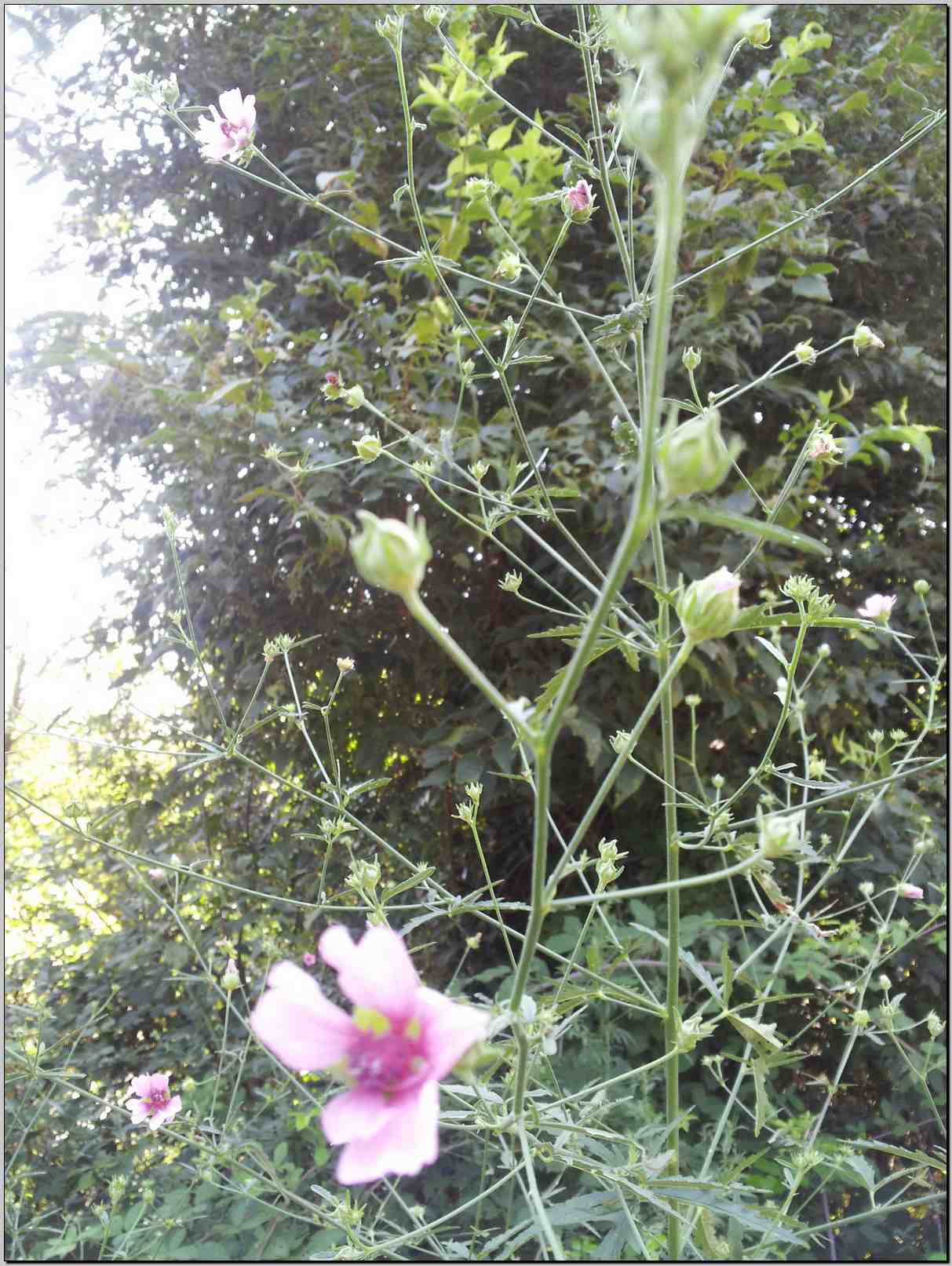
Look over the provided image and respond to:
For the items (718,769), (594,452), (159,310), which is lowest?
(718,769)

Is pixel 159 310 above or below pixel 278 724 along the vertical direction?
above

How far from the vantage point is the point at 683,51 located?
390mm

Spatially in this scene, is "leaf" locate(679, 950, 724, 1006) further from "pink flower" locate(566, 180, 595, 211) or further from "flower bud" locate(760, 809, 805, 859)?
"pink flower" locate(566, 180, 595, 211)

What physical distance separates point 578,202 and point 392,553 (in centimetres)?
82

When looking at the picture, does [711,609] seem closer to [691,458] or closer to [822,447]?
[691,458]

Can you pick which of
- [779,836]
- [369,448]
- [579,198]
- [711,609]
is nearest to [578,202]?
[579,198]

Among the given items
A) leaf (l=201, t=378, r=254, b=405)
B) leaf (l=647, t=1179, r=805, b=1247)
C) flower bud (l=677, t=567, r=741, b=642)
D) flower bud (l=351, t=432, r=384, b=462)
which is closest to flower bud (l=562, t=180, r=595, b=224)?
flower bud (l=351, t=432, r=384, b=462)

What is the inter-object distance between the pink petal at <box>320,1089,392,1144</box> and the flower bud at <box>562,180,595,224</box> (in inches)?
39.7

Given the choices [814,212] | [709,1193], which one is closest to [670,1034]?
[709,1193]

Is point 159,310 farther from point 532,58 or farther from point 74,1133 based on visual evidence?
point 74,1133

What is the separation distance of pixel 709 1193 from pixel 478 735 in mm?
1108

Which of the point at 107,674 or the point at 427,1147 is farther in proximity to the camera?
the point at 107,674

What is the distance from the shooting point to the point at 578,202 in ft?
3.66

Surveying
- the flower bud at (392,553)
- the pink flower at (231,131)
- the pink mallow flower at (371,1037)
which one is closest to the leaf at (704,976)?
the pink mallow flower at (371,1037)
